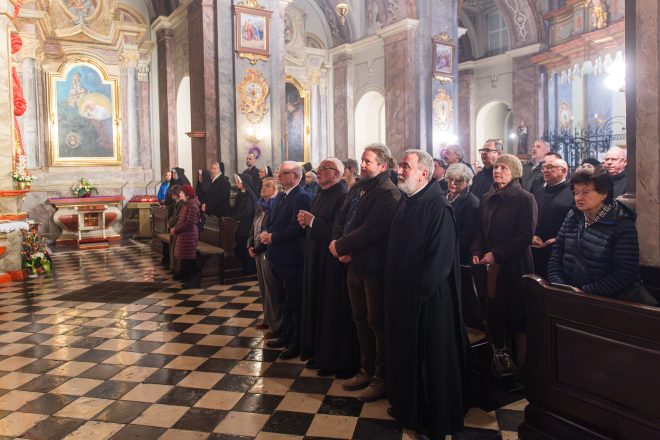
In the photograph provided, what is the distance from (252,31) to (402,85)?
4.01m

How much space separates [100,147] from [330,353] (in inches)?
501

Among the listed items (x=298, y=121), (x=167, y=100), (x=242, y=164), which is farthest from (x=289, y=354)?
(x=298, y=121)

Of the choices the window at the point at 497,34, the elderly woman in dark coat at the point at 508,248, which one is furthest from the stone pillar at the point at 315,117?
the elderly woman in dark coat at the point at 508,248

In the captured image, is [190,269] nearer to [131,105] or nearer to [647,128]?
[647,128]

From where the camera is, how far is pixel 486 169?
6.27 meters

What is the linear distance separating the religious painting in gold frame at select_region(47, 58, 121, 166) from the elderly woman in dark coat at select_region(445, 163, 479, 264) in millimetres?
12706

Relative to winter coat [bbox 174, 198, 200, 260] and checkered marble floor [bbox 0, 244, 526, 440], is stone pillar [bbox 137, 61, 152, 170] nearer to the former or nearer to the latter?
winter coat [bbox 174, 198, 200, 260]

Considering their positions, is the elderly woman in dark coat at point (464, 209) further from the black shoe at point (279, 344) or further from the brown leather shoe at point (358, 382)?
the black shoe at point (279, 344)

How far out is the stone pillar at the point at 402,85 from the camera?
13.0 meters

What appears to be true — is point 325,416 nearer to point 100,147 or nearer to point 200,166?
point 200,166

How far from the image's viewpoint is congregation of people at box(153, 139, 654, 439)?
340cm

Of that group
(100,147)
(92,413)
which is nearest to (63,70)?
(100,147)

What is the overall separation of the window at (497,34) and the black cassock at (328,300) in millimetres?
17374

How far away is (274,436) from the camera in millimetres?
3582
